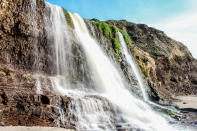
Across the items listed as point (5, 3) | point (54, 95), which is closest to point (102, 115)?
point (54, 95)

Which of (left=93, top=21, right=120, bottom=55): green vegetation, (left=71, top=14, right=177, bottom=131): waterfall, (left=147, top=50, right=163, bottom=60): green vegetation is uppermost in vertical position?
(left=93, top=21, right=120, bottom=55): green vegetation

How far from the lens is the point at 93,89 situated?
1567 centimetres

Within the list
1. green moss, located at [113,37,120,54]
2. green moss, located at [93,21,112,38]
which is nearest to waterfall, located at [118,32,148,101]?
green moss, located at [113,37,120,54]

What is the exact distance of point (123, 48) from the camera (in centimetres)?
2466

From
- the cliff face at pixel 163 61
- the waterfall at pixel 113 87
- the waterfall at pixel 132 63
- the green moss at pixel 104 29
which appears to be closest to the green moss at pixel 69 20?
the waterfall at pixel 113 87

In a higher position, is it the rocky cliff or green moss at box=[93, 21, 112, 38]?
green moss at box=[93, 21, 112, 38]

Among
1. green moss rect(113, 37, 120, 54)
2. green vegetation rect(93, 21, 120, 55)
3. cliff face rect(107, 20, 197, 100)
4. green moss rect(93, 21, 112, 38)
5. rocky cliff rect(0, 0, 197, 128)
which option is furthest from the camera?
cliff face rect(107, 20, 197, 100)

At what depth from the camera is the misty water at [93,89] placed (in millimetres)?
11125

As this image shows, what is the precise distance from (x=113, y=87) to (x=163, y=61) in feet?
64.7

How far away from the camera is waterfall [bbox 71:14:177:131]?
13070 mm

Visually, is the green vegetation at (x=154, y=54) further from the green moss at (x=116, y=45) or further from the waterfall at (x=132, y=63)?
the green moss at (x=116, y=45)

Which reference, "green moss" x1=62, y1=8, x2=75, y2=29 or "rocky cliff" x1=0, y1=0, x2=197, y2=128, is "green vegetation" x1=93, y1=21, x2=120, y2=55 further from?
"green moss" x1=62, y1=8, x2=75, y2=29

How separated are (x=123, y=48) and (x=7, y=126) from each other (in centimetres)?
1810

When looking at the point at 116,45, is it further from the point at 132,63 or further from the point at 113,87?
the point at 113,87
